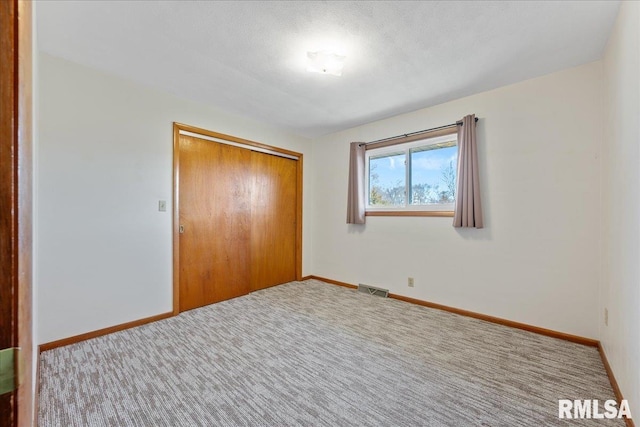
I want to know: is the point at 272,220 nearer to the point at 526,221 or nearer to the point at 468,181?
the point at 468,181

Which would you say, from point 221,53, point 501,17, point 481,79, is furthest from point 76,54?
point 481,79

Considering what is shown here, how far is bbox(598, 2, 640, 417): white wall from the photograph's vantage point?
1.42 meters

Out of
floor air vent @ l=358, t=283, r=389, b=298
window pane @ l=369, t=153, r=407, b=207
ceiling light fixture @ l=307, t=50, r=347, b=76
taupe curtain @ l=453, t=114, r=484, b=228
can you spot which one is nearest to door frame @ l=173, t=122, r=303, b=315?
window pane @ l=369, t=153, r=407, b=207

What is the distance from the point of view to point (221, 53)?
7.17 feet

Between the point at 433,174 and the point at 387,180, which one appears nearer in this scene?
the point at 433,174

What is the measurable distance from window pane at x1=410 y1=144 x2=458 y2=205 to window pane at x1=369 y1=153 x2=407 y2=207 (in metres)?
0.16

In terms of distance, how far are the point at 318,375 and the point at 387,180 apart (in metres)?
2.67

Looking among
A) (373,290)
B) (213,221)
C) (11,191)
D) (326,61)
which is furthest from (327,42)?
(373,290)

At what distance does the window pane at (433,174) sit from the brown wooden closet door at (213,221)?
2.25 metres

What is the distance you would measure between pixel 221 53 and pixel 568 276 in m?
3.49

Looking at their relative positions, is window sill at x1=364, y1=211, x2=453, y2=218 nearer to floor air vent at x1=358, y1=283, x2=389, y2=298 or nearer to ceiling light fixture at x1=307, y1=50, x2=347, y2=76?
floor air vent at x1=358, y1=283, x2=389, y2=298

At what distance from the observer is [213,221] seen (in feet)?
11.2

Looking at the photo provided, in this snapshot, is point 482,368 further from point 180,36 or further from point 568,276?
point 180,36

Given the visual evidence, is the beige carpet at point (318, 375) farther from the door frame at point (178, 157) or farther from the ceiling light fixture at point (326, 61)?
the ceiling light fixture at point (326, 61)
